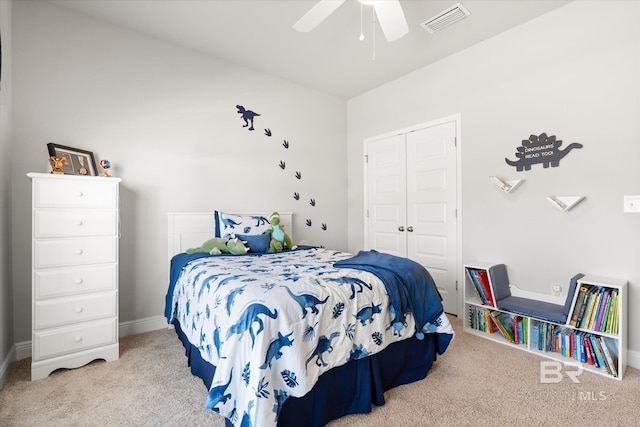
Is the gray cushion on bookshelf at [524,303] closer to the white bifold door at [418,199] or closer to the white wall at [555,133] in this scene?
the white wall at [555,133]

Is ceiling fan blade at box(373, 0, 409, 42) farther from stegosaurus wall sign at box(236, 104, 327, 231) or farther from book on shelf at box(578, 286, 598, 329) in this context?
book on shelf at box(578, 286, 598, 329)

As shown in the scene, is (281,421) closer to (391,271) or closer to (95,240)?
(391,271)

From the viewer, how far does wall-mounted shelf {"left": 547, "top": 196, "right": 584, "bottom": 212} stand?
241cm

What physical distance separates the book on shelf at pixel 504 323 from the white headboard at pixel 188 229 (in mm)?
2789

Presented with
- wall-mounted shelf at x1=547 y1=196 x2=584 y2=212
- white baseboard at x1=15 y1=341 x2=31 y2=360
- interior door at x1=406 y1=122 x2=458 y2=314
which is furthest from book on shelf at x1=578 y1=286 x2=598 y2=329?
white baseboard at x1=15 y1=341 x2=31 y2=360

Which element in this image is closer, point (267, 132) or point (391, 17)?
Result: point (391, 17)

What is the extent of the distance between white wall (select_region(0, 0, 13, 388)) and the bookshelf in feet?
12.1

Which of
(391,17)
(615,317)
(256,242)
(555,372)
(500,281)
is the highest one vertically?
(391,17)

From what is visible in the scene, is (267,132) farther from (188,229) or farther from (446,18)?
(446,18)

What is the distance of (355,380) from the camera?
1.68m

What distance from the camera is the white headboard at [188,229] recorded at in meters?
2.99

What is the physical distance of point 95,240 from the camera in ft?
7.27

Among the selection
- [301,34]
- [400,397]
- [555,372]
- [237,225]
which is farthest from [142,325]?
[555,372]

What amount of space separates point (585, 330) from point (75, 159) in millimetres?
4054
